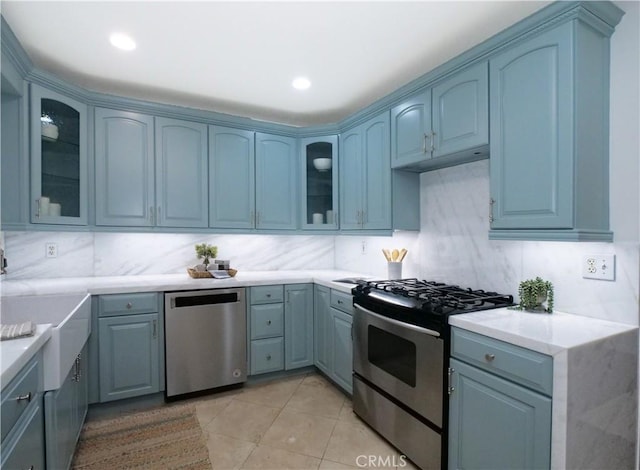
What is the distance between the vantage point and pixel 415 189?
2758mm

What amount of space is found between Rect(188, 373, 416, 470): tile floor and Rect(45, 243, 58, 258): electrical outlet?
5.32ft

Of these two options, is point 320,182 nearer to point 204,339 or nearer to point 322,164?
point 322,164

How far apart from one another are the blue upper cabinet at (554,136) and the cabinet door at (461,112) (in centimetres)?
9

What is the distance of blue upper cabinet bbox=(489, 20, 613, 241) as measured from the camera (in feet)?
5.02

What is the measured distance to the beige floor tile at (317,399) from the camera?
8.35 ft

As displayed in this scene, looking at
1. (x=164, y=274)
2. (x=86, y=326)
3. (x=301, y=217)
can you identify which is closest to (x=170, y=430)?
(x=86, y=326)

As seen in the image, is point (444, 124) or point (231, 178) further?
point (231, 178)

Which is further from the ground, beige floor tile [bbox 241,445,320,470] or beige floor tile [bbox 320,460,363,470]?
beige floor tile [bbox 320,460,363,470]

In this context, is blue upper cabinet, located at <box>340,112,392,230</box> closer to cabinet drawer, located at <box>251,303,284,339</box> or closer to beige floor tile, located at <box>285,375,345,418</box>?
cabinet drawer, located at <box>251,303,284,339</box>

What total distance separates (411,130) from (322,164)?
1.16m

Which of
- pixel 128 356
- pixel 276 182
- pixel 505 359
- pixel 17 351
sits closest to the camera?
pixel 17 351

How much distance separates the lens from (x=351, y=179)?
10.2 feet

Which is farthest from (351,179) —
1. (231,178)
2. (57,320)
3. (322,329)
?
(57,320)

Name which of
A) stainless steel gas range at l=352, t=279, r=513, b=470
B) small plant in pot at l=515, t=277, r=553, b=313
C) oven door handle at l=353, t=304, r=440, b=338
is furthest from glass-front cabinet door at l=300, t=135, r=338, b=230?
small plant in pot at l=515, t=277, r=553, b=313
